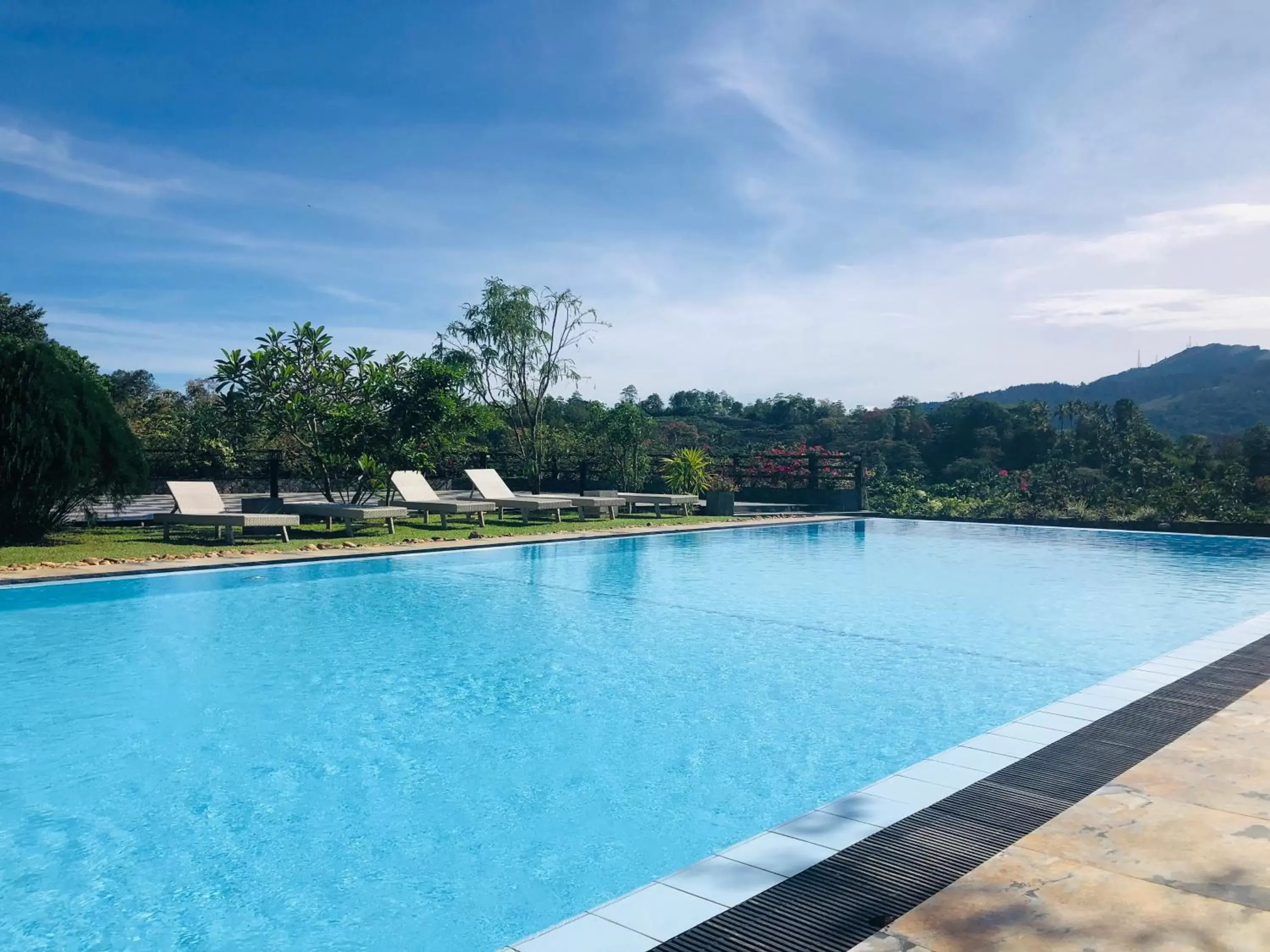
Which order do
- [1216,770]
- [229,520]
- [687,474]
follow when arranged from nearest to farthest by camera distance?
[1216,770] < [229,520] < [687,474]

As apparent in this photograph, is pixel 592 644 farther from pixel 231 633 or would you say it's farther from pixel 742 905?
pixel 742 905

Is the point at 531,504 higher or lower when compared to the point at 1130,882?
higher

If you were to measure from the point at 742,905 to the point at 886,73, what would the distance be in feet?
43.2

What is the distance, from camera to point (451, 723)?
4992 millimetres

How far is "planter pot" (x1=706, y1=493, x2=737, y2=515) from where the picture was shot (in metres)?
19.3

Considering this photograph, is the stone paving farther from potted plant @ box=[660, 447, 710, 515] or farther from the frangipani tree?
potted plant @ box=[660, 447, 710, 515]

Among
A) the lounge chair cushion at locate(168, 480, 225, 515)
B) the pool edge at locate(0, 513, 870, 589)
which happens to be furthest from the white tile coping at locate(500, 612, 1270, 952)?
the lounge chair cushion at locate(168, 480, 225, 515)

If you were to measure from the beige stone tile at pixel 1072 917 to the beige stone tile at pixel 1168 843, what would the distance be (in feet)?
0.28

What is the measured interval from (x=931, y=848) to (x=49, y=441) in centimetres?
1120

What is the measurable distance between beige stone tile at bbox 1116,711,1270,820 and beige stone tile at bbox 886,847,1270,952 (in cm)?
86

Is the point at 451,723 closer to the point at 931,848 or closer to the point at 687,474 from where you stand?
the point at 931,848

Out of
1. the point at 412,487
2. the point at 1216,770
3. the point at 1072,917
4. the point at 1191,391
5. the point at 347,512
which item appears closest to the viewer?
the point at 1072,917

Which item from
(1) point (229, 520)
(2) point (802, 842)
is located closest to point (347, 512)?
(1) point (229, 520)

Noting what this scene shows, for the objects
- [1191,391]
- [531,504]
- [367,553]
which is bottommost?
[367,553]
